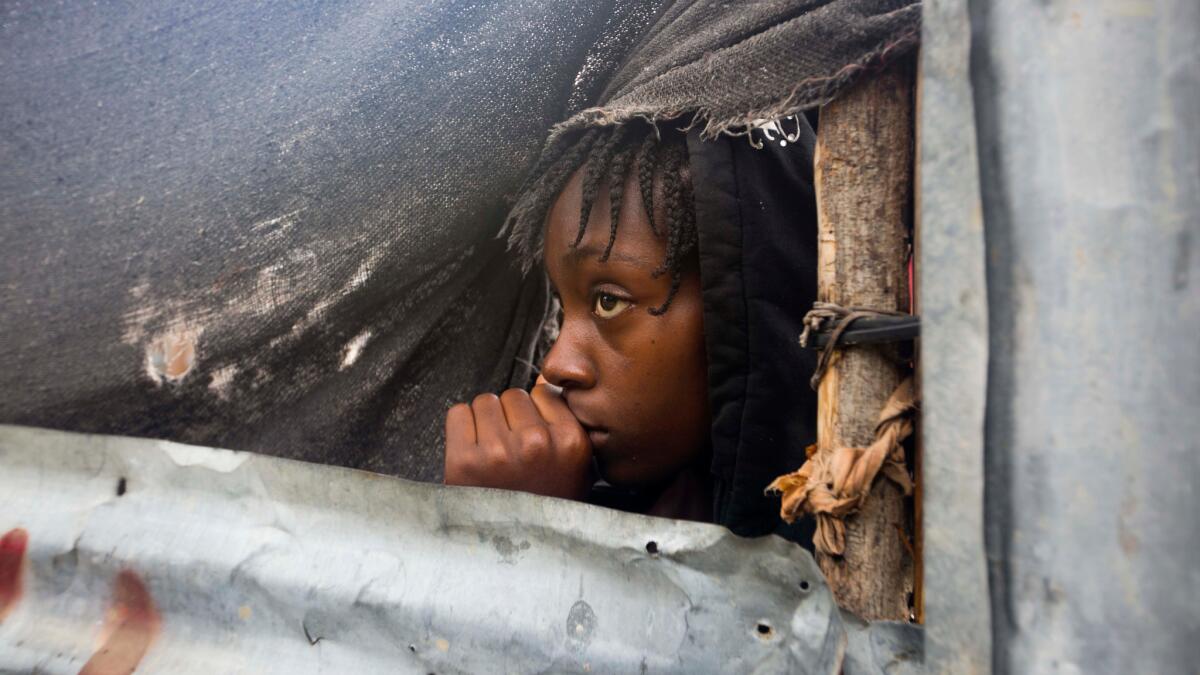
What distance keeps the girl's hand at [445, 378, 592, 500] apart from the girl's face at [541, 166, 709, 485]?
3 centimetres

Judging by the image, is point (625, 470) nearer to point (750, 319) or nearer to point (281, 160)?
point (750, 319)

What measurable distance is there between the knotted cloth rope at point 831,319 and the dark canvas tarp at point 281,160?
0.23 m

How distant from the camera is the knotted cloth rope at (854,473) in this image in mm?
669

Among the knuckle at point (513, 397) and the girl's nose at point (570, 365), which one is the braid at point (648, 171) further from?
the knuckle at point (513, 397)

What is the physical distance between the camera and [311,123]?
1057 mm

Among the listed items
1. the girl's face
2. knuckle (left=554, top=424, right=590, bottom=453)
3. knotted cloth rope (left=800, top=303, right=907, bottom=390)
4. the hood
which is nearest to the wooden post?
knotted cloth rope (left=800, top=303, right=907, bottom=390)

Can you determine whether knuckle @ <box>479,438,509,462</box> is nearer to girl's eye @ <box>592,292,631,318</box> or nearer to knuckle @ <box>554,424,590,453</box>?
knuckle @ <box>554,424,590,453</box>

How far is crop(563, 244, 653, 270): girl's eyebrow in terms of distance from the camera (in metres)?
1.05

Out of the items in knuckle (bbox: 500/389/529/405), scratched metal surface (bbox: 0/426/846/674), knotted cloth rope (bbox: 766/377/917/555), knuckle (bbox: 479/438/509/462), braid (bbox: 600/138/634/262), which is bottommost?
scratched metal surface (bbox: 0/426/846/674)

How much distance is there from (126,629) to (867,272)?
91 cm

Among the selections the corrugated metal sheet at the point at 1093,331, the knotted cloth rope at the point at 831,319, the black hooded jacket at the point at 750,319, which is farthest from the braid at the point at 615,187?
the corrugated metal sheet at the point at 1093,331

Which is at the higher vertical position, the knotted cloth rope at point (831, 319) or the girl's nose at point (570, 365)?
the girl's nose at point (570, 365)

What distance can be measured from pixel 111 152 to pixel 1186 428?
112cm

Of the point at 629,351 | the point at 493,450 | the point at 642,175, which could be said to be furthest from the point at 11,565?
the point at 642,175
